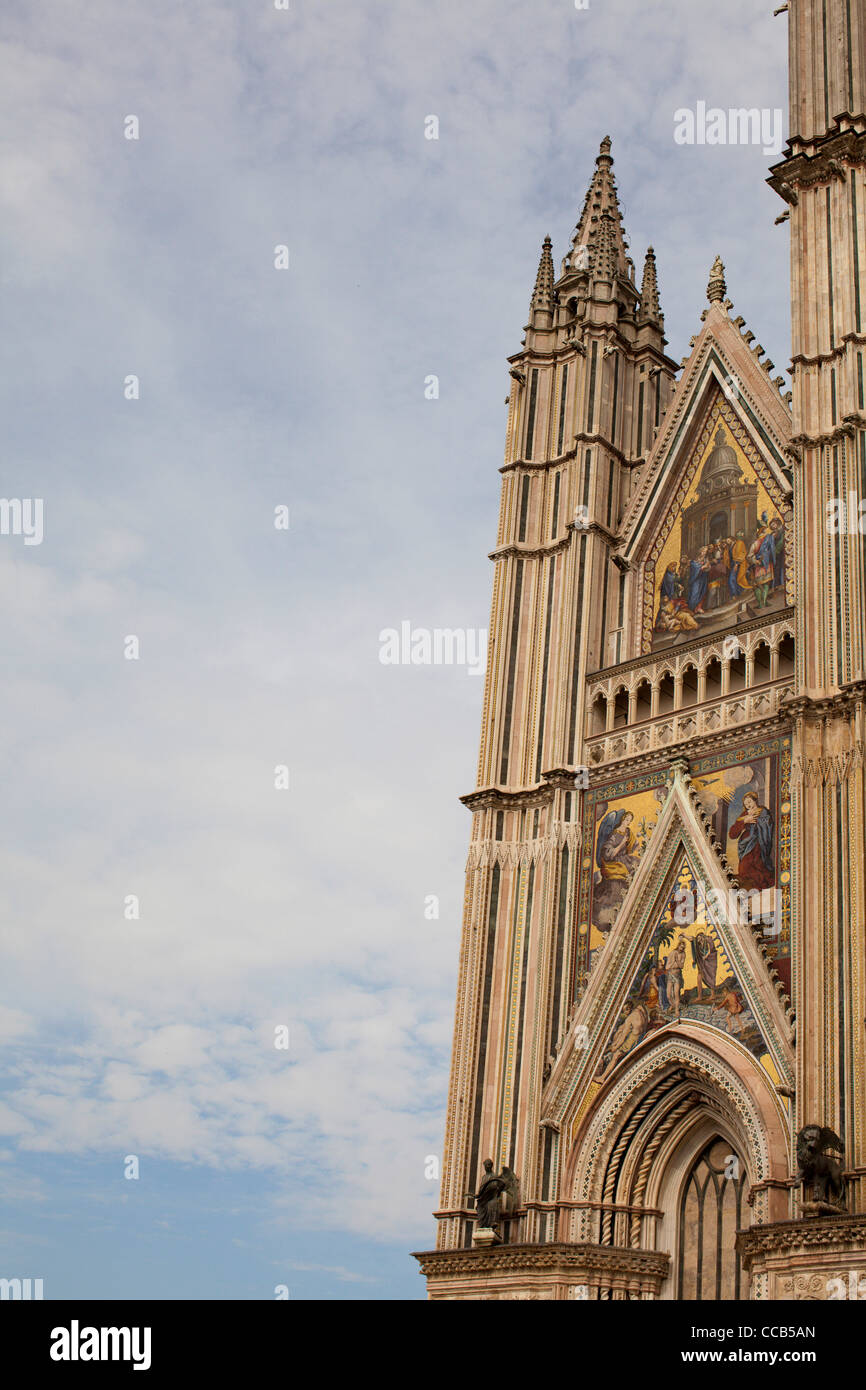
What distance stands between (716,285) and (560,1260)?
53.0ft

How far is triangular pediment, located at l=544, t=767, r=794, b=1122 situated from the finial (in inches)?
359

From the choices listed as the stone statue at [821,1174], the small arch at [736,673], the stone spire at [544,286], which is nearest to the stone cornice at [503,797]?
the small arch at [736,673]

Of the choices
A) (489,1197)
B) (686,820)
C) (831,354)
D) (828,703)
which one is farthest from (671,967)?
(831,354)

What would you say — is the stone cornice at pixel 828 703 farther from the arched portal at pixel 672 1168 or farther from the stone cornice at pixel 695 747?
the arched portal at pixel 672 1168

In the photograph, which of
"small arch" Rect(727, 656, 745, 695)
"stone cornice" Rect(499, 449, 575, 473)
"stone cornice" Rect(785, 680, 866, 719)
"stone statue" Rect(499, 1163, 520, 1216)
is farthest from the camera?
"stone cornice" Rect(499, 449, 575, 473)

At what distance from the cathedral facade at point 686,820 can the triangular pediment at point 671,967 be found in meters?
0.04

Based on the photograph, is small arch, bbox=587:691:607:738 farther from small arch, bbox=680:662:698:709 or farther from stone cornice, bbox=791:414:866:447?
stone cornice, bbox=791:414:866:447

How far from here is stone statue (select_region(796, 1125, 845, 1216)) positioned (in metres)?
17.6

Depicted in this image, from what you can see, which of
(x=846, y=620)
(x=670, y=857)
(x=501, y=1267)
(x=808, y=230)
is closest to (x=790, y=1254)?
(x=501, y=1267)

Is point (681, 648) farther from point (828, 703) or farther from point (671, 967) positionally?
point (671, 967)

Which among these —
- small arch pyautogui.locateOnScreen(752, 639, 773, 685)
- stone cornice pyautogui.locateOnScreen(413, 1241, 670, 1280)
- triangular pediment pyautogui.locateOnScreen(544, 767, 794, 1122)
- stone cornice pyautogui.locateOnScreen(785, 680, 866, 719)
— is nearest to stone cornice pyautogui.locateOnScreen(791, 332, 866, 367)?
small arch pyautogui.locateOnScreen(752, 639, 773, 685)

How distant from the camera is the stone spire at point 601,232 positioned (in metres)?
28.9
